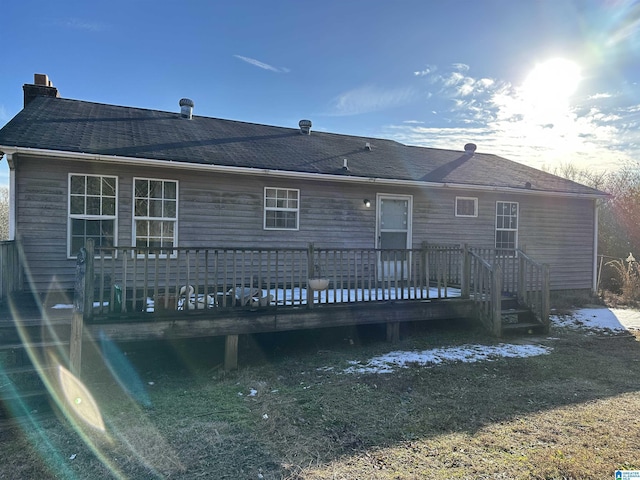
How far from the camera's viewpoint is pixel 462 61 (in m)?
11.3

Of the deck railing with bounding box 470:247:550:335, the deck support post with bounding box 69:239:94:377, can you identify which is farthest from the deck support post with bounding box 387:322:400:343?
the deck support post with bounding box 69:239:94:377

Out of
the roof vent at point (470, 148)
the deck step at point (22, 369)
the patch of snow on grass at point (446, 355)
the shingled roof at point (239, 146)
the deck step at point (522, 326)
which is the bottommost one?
the patch of snow on grass at point (446, 355)

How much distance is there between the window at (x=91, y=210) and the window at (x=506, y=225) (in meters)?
9.17

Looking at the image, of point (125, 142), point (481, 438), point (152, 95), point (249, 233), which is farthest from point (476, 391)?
point (152, 95)

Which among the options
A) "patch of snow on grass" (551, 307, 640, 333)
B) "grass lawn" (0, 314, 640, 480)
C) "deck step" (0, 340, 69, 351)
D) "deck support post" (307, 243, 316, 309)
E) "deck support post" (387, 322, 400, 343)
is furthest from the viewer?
"patch of snow on grass" (551, 307, 640, 333)

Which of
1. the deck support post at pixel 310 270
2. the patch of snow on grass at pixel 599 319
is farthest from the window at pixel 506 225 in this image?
the deck support post at pixel 310 270

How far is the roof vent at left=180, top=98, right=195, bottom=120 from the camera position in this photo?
1059 cm

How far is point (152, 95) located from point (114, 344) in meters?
9.68

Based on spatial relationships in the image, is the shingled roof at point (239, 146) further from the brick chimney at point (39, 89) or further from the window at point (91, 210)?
the window at point (91, 210)

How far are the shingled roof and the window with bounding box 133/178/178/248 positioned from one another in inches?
24.2

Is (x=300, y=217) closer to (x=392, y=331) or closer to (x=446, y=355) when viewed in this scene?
(x=392, y=331)

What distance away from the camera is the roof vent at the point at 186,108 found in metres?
10.6

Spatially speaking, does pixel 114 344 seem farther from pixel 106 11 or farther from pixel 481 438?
pixel 106 11

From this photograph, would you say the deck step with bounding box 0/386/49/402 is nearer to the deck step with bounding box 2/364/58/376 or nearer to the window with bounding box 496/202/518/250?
the deck step with bounding box 2/364/58/376
